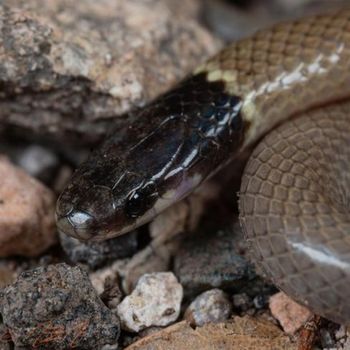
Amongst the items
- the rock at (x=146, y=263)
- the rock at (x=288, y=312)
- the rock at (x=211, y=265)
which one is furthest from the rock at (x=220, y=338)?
the rock at (x=146, y=263)

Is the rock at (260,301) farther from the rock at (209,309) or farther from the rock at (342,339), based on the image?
the rock at (342,339)

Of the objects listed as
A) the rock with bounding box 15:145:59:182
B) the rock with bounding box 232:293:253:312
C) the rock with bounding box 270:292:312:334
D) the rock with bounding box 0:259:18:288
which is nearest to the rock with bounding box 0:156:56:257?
the rock with bounding box 0:259:18:288

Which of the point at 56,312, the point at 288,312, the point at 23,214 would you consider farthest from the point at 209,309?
the point at 23,214

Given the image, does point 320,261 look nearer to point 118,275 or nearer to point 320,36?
point 118,275

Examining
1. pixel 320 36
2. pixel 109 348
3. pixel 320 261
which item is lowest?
pixel 109 348

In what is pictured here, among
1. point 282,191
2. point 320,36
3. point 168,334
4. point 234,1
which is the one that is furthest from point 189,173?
point 234,1

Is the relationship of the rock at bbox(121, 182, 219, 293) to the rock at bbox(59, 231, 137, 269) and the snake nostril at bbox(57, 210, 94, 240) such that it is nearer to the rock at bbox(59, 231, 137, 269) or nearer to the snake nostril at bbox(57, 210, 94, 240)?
the rock at bbox(59, 231, 137, 269)
